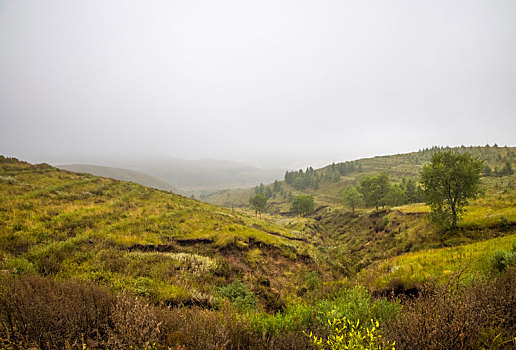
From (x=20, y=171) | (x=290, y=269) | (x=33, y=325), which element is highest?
(x=20, y=171)

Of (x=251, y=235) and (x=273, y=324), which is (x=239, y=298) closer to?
(x=273, y=324)

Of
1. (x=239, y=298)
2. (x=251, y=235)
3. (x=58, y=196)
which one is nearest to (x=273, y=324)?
(x=239, y=298)

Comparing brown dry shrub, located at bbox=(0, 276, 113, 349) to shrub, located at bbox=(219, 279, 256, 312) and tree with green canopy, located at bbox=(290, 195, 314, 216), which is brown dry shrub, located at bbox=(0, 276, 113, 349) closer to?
shrub, located at bbox=(219, 279, 256, 312)

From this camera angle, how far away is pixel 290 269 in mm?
14000

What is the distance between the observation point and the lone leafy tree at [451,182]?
656 inches

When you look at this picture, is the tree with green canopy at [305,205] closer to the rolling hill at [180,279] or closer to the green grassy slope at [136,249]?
the rolling hill at [180,279]

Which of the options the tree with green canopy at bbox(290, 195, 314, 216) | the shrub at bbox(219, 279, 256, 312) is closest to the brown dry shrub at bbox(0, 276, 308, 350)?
the shrub at bbox(219, 279, 256, 312)

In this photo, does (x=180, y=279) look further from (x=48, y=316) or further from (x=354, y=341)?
(x=354, y=341)

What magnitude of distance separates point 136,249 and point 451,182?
25818 millimetres

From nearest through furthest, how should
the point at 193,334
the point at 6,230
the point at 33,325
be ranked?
the point at 33,325, the point at 193,334, the point at 6,230

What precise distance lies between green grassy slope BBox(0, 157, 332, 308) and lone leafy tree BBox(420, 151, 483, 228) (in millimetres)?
13377

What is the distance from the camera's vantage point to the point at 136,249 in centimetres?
1081

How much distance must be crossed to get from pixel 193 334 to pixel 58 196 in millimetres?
22875

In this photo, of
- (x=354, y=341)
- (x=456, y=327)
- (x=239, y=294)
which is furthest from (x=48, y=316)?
(x=456, y=327)
